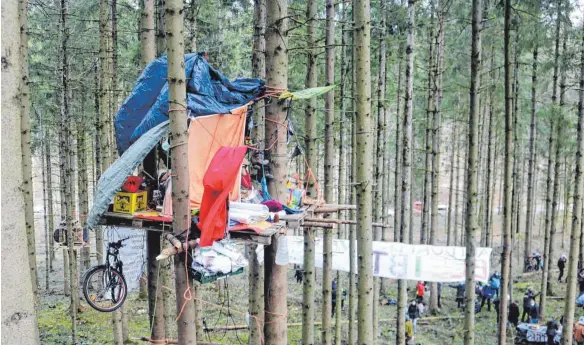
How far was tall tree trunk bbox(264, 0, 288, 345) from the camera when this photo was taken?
6.57 metres

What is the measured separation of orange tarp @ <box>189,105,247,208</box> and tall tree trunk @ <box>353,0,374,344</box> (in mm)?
2043

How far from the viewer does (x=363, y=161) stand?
6320mm

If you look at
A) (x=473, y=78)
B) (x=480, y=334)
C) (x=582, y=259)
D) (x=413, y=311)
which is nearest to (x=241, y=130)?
(x=473, y=78)

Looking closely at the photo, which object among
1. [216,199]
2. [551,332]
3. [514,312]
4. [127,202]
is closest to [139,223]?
[127,202]

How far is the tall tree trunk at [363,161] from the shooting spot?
6078 millimetres

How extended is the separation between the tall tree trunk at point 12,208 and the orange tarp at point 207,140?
13.9 feet

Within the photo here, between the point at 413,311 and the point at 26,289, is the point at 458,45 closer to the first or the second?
the point at 413,311

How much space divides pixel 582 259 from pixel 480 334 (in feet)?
22.2

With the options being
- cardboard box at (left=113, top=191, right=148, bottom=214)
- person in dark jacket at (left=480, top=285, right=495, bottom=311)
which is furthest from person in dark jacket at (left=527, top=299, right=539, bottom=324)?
cardboard box at (left=113, top=191, right=148, bottom=214)

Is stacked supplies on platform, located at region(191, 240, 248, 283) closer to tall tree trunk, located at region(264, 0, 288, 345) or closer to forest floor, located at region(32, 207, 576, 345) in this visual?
tall tree trunk, located at region(264, 0, 288, 345)

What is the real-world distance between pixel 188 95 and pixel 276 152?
5.11ft

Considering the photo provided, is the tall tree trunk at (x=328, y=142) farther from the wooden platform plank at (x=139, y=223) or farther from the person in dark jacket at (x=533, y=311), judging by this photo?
the person in dark jacket at (x=533, y=311)

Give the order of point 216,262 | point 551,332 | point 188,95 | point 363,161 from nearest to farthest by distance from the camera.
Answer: point 216,262
point 363,161
point 188,95
point 551,332

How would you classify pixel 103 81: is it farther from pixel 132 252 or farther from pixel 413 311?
pixel 413 311
